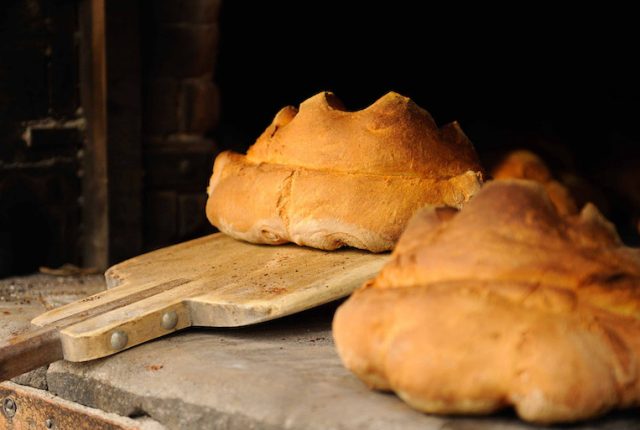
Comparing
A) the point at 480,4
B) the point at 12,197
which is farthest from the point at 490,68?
the point at 12,197

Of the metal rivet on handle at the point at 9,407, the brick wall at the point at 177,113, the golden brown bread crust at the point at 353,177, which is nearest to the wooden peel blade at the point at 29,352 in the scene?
the metal rivet on handle at the point at 9,407

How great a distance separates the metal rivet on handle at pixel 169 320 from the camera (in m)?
1.85

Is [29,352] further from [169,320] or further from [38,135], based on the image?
[38,135]

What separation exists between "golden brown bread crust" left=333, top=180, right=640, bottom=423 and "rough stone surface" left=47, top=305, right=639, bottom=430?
0.12 ft

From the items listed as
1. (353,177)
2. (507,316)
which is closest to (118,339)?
(353,177)

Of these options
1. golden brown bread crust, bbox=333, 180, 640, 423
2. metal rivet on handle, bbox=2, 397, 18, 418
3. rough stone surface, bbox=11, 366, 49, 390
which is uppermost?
golden brown bread crust, bbox=333, 180, 640, 423

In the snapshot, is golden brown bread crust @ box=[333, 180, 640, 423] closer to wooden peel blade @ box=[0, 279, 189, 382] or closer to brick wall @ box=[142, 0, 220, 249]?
wooden peel blade @ box=[0, 279, 189, 382]

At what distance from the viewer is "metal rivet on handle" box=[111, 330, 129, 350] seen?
5.84ft

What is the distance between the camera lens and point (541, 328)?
4.38 feet

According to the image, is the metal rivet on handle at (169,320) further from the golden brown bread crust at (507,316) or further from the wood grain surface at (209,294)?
the golden brown bread crust at (507,316)

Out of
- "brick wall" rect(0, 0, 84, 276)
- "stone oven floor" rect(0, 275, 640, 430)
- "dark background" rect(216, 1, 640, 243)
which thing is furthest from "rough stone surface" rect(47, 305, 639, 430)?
"dark background" rect(216, 1, 640, 243)

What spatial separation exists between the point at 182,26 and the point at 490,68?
5.03 ft

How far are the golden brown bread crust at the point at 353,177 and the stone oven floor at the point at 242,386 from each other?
0.20 metres

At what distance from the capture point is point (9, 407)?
75.9 inches
